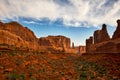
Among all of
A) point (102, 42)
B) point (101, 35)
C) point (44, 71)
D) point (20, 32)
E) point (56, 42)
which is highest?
point (20, 32)

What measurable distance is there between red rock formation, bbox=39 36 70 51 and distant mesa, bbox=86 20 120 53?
143ft

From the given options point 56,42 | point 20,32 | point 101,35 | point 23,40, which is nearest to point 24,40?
point 23,40

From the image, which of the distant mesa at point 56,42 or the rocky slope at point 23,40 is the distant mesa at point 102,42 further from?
the distant mesa at point 56,42

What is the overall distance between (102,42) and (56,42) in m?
70.1

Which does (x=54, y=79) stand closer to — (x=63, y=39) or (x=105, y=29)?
(x=105, y=29)

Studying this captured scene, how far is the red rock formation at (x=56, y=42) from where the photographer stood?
13150cm

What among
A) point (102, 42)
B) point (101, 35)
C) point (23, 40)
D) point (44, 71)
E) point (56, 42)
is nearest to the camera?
point (44, 71)

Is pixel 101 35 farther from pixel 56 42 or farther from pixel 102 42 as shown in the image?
pixel 56 42

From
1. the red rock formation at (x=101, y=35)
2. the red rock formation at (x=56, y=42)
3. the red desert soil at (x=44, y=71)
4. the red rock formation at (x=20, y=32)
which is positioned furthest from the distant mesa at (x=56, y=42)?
the red desert soil at (x=44, y=71)

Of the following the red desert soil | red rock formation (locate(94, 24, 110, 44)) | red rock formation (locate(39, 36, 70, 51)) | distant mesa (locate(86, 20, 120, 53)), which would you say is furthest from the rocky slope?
red rock formation (locate(94, 24, 110, 44))

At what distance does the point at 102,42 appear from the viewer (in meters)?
80.0

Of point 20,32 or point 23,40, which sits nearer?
point 23,40

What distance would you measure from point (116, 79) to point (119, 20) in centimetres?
6083

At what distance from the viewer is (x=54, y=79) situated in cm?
1400
